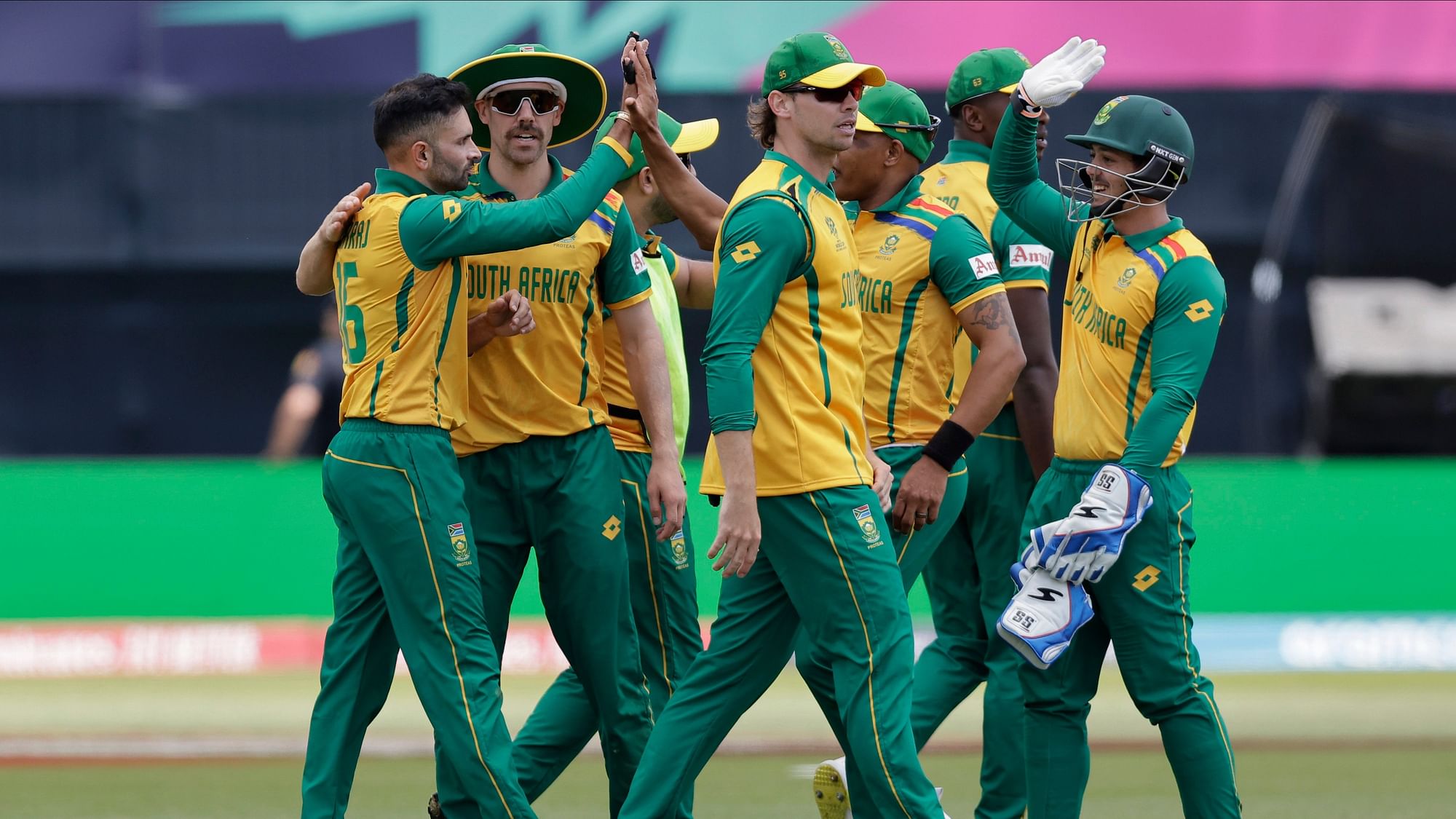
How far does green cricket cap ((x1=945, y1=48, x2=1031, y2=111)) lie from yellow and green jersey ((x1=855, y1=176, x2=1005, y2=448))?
30.3 inches

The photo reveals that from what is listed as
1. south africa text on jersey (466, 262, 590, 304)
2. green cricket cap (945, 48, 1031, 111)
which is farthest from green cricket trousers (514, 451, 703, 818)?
green cricket cap (945, 48, 1031, 111)

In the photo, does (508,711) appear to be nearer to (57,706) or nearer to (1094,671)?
(57,706)

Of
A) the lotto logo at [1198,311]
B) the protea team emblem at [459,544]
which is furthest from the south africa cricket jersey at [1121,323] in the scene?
the protea team emblem at [459,544]

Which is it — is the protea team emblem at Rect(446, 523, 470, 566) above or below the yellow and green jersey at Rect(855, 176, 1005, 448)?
below

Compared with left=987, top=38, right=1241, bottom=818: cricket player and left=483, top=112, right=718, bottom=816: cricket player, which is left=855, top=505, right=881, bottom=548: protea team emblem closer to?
left=987, top=38, right=1241, bottom=818: cricket player

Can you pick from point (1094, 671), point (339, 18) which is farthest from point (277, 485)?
point (1094, 671)

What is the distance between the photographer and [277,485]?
10188mm

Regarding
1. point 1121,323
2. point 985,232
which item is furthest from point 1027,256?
point 1121,323

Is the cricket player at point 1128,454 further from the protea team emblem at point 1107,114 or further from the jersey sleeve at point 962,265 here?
the jersey sleeve at point 962,265

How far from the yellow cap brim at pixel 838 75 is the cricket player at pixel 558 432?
84cm

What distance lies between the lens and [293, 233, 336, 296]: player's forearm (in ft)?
16.6

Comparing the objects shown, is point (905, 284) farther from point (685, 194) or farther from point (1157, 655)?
point (1157, 655)

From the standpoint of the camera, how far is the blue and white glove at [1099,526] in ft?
16.1

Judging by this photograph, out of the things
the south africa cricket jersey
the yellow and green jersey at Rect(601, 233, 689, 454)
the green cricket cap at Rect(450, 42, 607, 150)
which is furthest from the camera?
the yellow and green jersey at Rect(601, 233, 689, 454)
